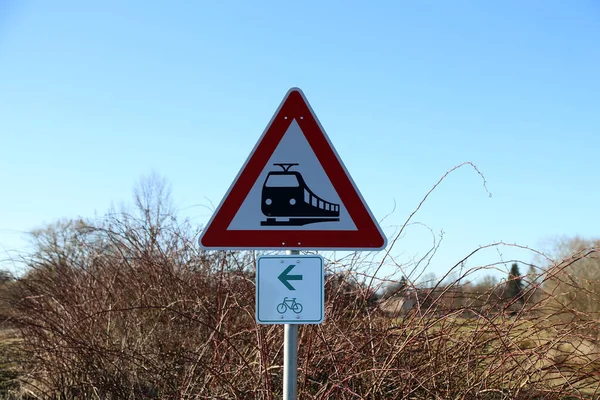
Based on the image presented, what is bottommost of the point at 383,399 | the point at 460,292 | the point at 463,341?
the point at 383,399

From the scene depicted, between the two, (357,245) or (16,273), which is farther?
(16,273)

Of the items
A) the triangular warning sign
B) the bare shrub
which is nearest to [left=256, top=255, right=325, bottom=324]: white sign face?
the triangular warning sign

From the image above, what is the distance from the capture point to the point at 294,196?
120 inches

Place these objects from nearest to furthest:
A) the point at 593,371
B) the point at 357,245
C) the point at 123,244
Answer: the point at 357,245 < the point at 593,371 < the point at 123,244

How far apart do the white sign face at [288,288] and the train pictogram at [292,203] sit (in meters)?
0.24

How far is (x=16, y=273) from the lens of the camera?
757 cm

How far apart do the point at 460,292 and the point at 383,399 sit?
97cm

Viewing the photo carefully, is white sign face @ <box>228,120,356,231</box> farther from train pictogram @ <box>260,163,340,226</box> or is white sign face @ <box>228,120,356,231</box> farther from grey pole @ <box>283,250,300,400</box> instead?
grey pole @ <box>283,250,300,400</box>

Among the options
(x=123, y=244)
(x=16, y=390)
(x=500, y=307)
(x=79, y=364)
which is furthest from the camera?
(x=123, y=244)

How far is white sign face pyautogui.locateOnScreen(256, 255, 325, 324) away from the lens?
2.86 metres

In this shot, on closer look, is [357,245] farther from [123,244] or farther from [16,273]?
[16,273]

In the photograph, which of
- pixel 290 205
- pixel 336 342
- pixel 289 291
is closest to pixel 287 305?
pixel 289 291

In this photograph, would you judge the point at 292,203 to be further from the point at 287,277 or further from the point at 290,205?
the point at 287,277

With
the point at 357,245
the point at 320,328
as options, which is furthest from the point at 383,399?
the point at 357,245
